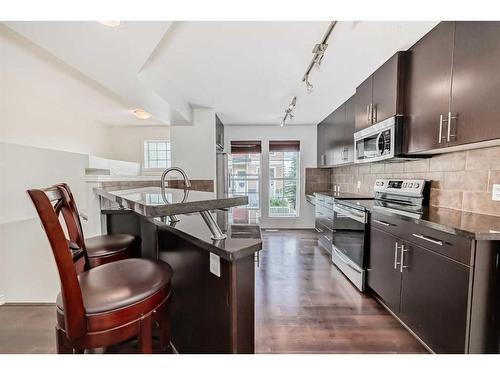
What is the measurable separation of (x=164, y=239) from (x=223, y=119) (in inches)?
138

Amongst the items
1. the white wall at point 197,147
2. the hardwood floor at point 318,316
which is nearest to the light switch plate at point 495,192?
the hardwood floor at point 318,316

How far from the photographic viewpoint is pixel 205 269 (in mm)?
1187

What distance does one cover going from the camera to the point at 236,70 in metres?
2.46

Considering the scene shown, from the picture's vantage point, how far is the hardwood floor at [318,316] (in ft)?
5.53

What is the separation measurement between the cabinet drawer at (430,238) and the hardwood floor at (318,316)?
76cm

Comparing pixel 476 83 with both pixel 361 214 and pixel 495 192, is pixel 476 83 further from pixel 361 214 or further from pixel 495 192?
pixel 361 214

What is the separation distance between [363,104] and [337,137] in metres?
1.11

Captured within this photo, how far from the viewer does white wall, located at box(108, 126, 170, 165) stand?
570 centimetres

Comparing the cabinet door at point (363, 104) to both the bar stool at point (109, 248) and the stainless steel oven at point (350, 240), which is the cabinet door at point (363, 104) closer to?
the stainless steel oven at point (350, 240)

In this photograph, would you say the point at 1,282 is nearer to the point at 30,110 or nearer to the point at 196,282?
the point at 196,282

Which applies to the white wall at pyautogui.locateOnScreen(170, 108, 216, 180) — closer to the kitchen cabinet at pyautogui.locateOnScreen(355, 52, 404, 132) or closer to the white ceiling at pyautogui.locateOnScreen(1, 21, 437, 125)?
the white ceiling at pyautogui.locateOnScreen(1, 21, 437, 125)

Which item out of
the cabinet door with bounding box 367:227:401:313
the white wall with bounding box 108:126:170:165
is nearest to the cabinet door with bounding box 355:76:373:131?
the cabinet door with bounding box 367:227:401:313

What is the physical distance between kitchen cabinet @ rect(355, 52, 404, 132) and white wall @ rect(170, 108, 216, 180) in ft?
7.40

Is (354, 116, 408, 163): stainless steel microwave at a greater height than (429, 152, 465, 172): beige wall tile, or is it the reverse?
(354, 116, 408, 163): stainless steel microwave
